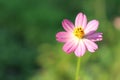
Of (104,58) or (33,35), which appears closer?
(104,58)

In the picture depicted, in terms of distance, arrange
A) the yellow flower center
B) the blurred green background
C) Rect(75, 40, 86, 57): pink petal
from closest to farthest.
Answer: Rect(75, 40, 86, 57): pink petal
the yellow flower center
the blurred green background

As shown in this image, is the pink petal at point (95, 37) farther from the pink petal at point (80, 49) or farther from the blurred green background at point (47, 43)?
the blurred green background at point (47, 43)

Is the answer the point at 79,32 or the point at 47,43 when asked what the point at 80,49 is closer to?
the point at 79,32

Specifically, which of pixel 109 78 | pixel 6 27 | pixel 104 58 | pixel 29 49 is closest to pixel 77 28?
pixel 109 78

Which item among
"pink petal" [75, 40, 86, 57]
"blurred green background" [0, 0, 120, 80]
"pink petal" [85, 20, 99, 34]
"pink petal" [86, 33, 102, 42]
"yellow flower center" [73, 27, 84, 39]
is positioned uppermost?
"blurred green background" [0, 0, 120, 80]

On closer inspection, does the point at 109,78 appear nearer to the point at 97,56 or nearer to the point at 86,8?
the point at 97,56

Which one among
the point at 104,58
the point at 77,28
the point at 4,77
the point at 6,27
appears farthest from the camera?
the point at 6,27

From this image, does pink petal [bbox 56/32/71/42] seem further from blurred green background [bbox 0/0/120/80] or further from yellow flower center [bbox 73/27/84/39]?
blurred green background [bbox 0/0/120/80]

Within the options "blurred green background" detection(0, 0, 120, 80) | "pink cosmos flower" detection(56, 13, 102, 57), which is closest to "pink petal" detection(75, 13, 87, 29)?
"pink cosmos flower" detection(56, 13, 102, 57)
